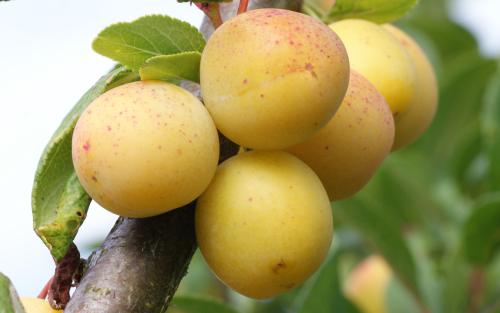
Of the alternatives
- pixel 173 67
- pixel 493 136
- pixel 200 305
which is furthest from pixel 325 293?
pixel 173 67

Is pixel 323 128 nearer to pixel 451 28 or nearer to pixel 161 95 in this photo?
pixel 161 95

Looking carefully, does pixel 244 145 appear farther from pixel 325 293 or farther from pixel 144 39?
pixel 325 293

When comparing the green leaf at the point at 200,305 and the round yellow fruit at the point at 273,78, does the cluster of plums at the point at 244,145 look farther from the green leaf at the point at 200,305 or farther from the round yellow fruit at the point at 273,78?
the green leaf at the point at 200,305

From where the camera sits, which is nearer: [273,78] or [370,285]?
[273,78]

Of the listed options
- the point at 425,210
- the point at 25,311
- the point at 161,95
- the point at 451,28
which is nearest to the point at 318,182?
the point at 161,95

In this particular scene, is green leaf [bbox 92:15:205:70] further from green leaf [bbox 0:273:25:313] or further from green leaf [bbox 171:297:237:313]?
green leaf [bbox 171:297:237:313]

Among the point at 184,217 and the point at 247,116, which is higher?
the point at 247,116

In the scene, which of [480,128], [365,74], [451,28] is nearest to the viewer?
[365,74]
